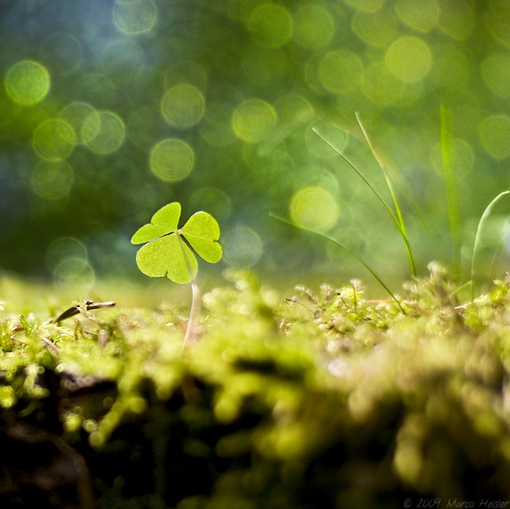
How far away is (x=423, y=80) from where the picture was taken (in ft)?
28.0

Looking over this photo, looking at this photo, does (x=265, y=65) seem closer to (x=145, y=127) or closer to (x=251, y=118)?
(x=251, y=118)

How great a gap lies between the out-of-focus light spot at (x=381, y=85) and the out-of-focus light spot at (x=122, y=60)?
5592mm

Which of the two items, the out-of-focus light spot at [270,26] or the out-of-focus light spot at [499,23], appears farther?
the out-of-focus light spot at [270,26]

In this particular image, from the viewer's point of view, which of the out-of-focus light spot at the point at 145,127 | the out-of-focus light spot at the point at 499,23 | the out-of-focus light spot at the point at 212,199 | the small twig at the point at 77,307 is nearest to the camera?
the small twig at the point at 77,307

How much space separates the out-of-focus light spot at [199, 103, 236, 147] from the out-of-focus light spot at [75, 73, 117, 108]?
239cm

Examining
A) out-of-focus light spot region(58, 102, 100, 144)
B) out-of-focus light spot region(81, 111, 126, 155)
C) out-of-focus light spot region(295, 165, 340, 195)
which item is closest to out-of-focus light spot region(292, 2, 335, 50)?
out-of-focus light spot region(295, 165, 340, 195)

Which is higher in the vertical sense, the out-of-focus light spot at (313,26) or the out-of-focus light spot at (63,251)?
the out-of-focus light spot at (313,26)

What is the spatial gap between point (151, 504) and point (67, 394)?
0.19m

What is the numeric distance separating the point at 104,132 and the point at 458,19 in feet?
28.0

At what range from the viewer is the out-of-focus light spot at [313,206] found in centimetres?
825

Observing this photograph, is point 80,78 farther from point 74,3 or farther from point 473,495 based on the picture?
point 473,495

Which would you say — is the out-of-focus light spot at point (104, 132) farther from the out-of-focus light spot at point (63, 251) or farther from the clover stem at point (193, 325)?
the clover stem at point (193, 325)

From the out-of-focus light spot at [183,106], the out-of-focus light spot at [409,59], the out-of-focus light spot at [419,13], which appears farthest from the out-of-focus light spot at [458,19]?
the out-of-focus light spot at [183,106]

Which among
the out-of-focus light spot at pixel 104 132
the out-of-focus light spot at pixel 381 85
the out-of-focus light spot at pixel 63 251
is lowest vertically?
the out-of-focus light spot at pixel 63 251
